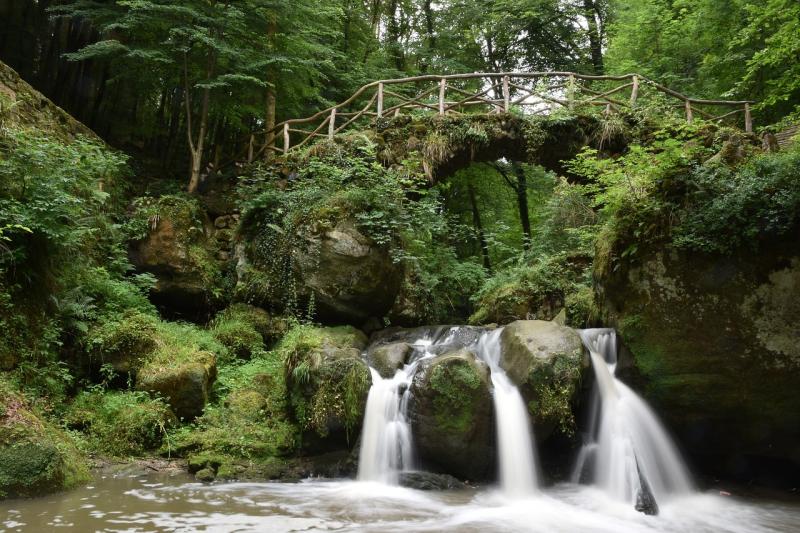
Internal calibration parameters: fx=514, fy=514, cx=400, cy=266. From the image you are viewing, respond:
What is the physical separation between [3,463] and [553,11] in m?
19.6

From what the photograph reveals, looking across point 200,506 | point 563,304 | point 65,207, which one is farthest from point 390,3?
point 200,506

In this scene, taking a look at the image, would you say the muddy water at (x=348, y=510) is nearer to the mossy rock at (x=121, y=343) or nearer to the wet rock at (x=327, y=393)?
the wet rock at (x=327, y=393)

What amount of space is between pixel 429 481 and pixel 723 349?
404 centimetres

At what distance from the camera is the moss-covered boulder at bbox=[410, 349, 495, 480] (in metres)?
6.48

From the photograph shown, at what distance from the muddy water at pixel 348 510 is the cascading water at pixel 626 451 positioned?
0.74 feet

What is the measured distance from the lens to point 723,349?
648 centimetres

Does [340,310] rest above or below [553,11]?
below

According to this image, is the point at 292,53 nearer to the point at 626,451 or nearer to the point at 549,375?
the point at 549,375

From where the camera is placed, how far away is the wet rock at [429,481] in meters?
6.20

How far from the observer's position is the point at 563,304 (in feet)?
35.9

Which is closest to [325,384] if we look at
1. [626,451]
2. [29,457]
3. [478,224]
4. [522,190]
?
[29,457]

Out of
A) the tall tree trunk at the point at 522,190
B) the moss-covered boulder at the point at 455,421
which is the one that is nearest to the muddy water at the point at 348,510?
the moss-covered boulder at the point at 455,421

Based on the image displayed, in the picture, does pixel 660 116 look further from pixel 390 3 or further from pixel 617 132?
pixel 390 3

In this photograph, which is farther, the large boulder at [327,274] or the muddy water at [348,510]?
the large boulder at [327,274]
